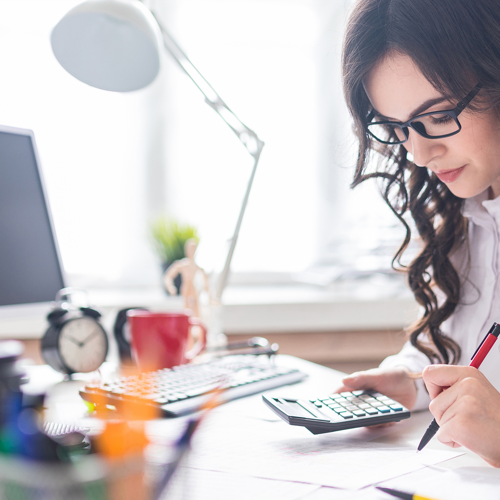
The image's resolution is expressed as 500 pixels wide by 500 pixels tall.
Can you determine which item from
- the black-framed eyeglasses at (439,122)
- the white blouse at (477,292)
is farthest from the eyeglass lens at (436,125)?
the white blouse at (477,292)

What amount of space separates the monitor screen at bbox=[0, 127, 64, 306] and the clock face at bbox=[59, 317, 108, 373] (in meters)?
0.08

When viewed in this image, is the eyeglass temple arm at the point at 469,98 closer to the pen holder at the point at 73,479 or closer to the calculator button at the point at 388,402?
the calculator button at the point at 388,402

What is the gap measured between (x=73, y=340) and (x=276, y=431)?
47cm

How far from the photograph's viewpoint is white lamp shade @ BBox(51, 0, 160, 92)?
88 cm

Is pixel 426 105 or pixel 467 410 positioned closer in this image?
pixel 467 410

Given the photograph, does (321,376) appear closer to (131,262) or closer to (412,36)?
(412,36)

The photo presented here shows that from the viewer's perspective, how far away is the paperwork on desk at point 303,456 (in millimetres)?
480

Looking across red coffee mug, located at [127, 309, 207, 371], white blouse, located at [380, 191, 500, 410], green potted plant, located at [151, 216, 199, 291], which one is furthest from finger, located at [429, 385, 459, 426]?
green potted plant, located at [151, 216, 199, 291]

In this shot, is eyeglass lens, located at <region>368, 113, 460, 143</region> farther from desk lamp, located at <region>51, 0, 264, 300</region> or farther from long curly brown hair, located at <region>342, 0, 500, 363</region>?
desk lamp, located at <region>51, 0, 264, 300</region>

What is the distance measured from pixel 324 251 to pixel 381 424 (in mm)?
1321

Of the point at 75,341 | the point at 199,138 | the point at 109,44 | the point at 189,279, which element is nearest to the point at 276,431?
the point at 75,341

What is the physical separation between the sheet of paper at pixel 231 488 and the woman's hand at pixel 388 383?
29cm

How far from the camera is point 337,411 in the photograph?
631 mm

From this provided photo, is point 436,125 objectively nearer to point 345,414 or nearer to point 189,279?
point 345,414
